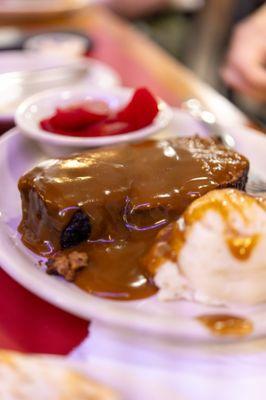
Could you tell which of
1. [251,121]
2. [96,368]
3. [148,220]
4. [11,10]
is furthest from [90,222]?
[11,10]

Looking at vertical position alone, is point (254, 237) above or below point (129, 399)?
above

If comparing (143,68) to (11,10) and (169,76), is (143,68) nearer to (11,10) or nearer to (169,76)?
(169,76)

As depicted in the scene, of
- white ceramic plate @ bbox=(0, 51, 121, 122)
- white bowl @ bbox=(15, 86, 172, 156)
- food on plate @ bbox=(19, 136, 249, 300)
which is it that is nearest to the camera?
food on plate @ bbox=(19, 136, 249, 300)

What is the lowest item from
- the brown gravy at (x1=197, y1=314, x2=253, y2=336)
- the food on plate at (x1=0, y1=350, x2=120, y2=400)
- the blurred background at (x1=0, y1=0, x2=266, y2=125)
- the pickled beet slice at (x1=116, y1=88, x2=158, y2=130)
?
the blurred background at (x1=0, y1=0, x2=266, y2=125)

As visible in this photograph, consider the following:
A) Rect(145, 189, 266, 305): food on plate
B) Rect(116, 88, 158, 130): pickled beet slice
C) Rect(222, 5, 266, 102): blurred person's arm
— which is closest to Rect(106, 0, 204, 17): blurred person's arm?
Rect(222, 5, 266, 102): blurred person's arm

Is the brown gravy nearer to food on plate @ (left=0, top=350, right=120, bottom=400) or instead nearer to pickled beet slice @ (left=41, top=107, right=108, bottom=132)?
food on plate @ (left=0, top=350, right=120, bottom=400)

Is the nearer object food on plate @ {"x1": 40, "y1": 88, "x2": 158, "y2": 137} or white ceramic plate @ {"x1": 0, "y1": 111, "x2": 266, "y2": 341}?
white ceramic plate @ {"x1": 0, "y1": 111, "x2": 266, "y2": 341}
